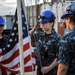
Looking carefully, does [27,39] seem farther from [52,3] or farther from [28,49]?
[52,3]

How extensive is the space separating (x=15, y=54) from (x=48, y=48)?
0.47 m

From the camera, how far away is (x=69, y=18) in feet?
11.0

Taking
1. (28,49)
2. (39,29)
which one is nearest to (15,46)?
(28,49)

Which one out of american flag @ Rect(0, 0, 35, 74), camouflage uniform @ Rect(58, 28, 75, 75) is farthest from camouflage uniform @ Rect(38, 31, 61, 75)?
camouflage uniform @ Rect(58, 28, 75, 75)

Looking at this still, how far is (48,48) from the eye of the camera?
A: 4.33 meters

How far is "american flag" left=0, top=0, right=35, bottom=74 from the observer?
162 inches

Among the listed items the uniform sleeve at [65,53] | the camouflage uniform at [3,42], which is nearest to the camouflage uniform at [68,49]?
the uniform sleeve at [65,53]

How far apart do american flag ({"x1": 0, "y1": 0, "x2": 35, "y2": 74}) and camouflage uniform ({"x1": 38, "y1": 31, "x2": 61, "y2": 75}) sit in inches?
6.3

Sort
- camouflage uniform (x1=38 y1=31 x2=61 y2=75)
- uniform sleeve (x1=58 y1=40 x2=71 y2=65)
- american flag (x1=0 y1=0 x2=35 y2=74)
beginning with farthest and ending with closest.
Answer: camouflage uniform (x1=38 y1=31 x2=61 y2=75) < american flag (x1=0 y1=0 x2=35 y2=74) < uniform sleeve (x1=58 y1=40 x2=71 y2=65)

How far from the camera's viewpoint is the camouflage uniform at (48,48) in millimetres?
4324

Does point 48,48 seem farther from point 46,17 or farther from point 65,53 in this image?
point 65,53

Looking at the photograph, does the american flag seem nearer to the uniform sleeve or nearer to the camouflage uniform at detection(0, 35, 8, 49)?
the camouflage uniform at detection(0, 35, 8, 49)

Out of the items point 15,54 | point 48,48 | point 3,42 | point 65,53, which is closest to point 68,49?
point 65,53

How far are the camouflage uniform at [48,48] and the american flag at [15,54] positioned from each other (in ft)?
0.53
